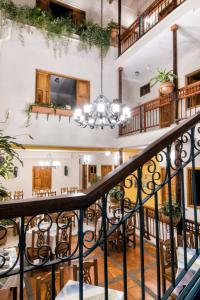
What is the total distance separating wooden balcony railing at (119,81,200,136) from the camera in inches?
199

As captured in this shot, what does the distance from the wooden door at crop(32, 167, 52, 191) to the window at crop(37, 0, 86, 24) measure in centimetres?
724

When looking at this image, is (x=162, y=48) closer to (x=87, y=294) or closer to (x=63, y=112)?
(x=63, y=112)

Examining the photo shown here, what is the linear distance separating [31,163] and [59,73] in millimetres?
5730

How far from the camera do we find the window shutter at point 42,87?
6488mm

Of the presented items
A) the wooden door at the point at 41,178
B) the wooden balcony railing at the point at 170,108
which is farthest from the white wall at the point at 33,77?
the wooden door at the point at 41,178

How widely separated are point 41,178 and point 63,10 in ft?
25.8

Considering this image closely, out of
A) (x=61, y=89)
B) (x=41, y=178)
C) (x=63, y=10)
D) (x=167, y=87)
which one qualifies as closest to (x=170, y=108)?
(x=167, y=87)

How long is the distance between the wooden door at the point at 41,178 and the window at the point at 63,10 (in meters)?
7.24

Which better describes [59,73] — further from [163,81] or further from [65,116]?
[163,81]

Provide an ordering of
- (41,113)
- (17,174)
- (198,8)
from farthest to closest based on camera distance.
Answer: (17,174) → (41,113) → (198,8)

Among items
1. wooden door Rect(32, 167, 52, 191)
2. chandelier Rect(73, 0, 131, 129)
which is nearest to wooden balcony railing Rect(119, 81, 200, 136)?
chandelier Rect(73, 0, 131, 129)

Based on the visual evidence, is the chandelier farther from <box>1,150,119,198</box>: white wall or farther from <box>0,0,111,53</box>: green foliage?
<box>1,150,119,198</box>: white wall

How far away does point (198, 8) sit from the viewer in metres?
4.75

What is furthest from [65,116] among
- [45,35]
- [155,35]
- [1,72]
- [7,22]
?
[155,35]
